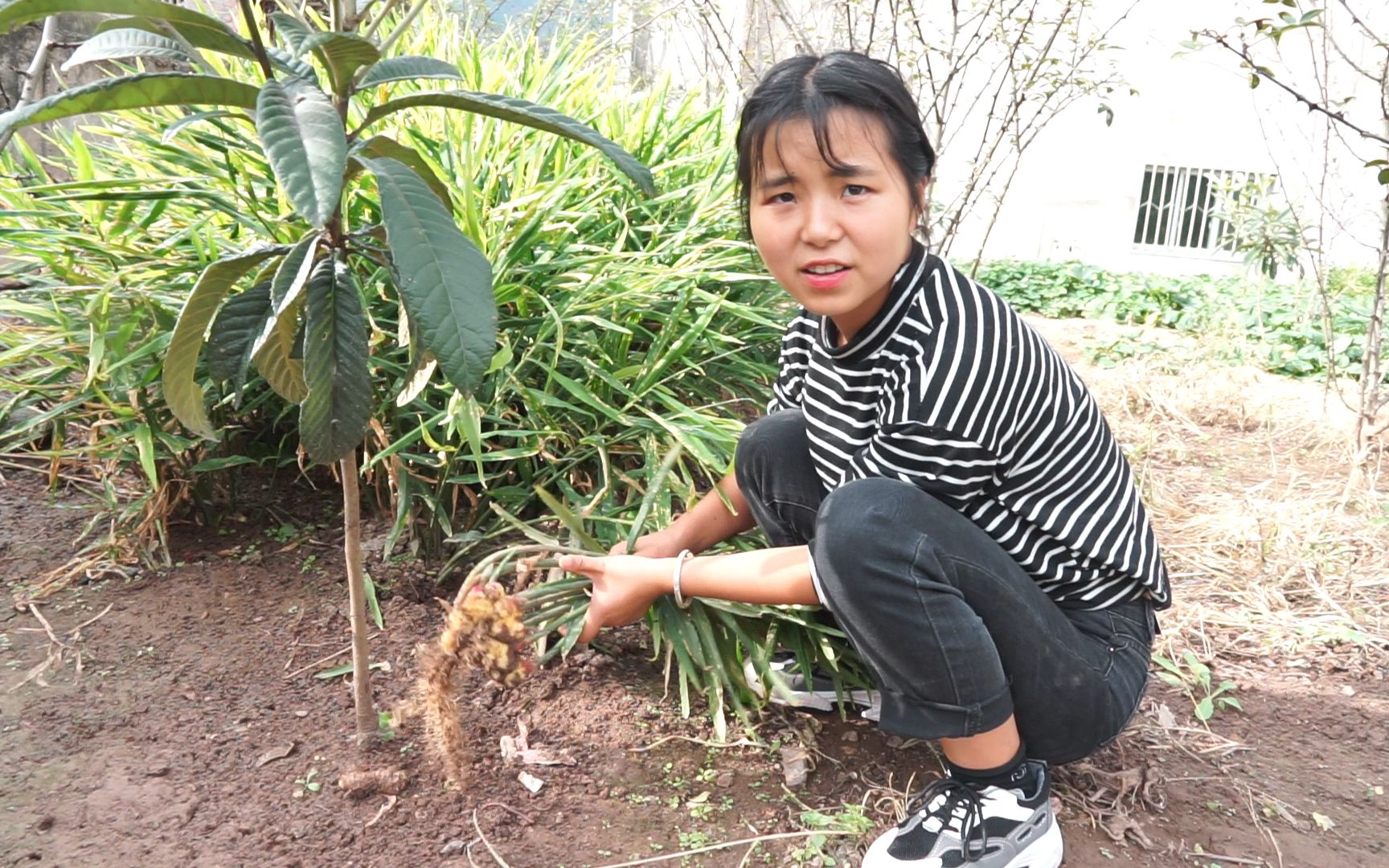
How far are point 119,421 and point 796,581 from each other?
1431mm

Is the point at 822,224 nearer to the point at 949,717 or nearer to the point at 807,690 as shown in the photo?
the point at 949,717

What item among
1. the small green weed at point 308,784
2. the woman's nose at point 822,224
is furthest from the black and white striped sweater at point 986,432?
the small green weed at point 308,784

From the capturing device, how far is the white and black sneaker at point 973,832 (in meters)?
1.39

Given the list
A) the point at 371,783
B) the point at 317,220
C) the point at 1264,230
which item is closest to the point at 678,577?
the point at 371,783

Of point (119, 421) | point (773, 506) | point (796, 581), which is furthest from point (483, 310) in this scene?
point (119, 421)

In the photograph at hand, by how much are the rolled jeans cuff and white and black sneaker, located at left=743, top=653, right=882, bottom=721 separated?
30 cm

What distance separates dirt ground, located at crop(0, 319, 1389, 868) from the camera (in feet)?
4.65

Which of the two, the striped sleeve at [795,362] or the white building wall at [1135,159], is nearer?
the striped sleeve at [795,362]

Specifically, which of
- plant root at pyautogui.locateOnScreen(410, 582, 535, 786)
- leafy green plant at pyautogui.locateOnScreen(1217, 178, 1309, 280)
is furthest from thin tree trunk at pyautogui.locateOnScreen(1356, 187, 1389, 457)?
plant root at pyautogui.locateOnScreen(410, 582, 535, 786)

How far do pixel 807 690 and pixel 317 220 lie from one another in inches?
46.3

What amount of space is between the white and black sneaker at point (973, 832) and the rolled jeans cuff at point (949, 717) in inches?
4.6

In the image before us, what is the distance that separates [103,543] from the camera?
6.71 feet

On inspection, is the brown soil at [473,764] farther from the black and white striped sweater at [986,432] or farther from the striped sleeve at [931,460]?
the striped sleeve at [931,460]

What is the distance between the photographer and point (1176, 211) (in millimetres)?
8445
